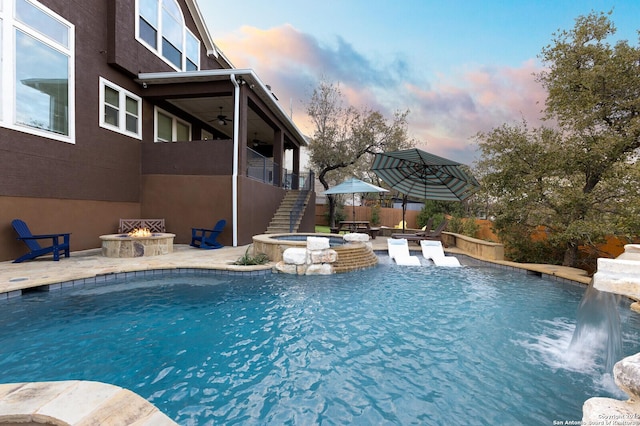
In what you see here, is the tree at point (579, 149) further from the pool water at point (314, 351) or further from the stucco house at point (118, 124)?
the stucco house at point (118, 124)

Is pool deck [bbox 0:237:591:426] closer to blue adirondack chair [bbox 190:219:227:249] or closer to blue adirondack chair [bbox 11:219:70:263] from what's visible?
blue adirondack chair [bbox 11:219:70:263]

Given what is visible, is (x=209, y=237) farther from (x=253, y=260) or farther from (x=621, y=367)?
(x=621, y=367)

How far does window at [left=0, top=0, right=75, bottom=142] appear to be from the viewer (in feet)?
21.1

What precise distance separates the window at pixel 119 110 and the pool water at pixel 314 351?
19.8 feet

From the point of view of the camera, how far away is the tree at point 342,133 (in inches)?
717

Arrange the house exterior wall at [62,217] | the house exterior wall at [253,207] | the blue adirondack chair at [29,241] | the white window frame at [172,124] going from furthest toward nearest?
the white window frame at [172,124] < the house exterior wall at [253,207] < the house exterior wall at [62,217] < the blue adirondack chair at [29,241]

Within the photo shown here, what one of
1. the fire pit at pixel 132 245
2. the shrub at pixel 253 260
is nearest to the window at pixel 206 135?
the fire pit at pixel 132 245

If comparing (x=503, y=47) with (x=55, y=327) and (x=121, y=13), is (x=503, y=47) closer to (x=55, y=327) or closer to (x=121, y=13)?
(x=121, y=13)

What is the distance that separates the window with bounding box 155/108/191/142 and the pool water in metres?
7.39

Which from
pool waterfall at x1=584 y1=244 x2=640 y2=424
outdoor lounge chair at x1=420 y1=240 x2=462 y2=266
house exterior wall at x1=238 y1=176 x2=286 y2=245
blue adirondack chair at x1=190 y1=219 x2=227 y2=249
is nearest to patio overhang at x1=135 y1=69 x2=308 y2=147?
house exterior wall at x1=238 y1=176 x2=286 y2=245

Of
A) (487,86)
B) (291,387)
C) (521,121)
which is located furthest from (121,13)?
(487,86)

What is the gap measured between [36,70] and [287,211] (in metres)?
8.87

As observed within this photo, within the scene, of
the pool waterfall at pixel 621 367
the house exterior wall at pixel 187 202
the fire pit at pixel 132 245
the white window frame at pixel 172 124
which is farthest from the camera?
the white window frame at pixel 172 124

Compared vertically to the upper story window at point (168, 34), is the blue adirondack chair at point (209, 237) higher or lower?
lower
